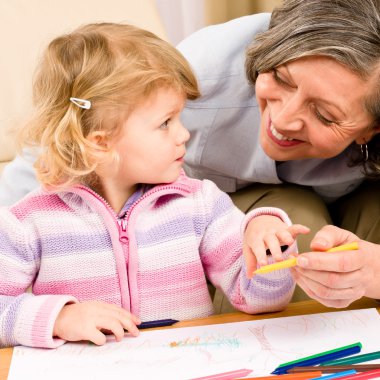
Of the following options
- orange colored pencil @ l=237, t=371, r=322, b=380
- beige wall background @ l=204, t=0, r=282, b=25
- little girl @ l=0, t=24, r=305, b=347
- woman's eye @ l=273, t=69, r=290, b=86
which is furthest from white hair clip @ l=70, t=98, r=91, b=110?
beige wall background @ l=204, t=0, r=282, b=25

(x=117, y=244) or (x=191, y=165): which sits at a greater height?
(x=117, y=244)

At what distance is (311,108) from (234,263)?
29 cm

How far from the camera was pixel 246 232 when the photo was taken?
105 centimetres

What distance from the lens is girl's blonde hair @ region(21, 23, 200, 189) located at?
105cm

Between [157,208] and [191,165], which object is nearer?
[157,208]

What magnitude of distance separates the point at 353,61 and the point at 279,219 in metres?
0.27

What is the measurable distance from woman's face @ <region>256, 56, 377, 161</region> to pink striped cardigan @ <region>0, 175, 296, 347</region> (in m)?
0.20

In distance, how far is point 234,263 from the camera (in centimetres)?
111

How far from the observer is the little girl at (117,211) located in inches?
41.4

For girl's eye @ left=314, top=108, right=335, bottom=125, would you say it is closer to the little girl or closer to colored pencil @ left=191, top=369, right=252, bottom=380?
the little girl

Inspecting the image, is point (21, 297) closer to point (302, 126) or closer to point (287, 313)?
point (287, 313)

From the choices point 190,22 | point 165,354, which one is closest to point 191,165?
point 165,354

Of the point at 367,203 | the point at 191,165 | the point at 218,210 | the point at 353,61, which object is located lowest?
the point at 367,203

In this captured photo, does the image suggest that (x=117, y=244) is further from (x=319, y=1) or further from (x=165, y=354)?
(x=319, y=1)
